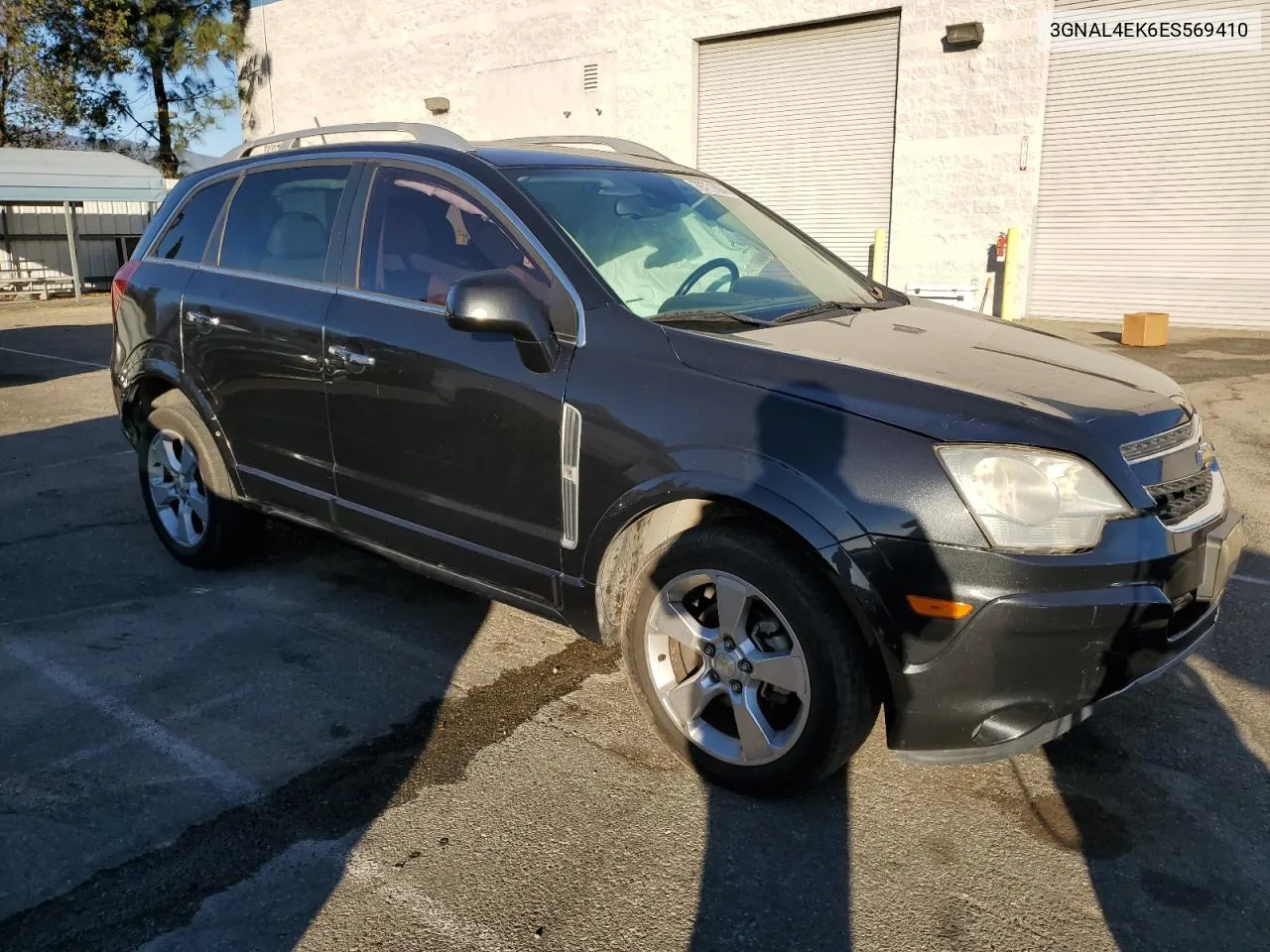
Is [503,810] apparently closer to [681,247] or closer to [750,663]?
[750,663]

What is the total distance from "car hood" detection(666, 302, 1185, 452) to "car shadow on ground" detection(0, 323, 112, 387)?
10282 mm

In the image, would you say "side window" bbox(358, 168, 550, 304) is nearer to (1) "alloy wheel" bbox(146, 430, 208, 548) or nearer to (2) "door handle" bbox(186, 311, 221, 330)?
(2) "door handle" bbox(186, 311, 221, 330)

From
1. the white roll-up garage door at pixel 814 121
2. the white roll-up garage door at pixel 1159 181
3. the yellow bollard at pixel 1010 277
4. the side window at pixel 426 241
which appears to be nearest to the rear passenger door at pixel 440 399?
the side window at pixel 426 241

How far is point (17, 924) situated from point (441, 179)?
2633 mm

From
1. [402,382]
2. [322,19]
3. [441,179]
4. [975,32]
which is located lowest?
[402,382]

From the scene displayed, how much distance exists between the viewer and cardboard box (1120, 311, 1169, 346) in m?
12.3

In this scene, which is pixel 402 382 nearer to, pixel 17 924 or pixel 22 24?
pixel 17 924

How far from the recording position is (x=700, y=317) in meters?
3.37

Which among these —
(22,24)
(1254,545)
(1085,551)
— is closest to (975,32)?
(1254,545)

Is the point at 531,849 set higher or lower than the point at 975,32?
lower

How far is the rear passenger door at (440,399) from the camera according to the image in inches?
133

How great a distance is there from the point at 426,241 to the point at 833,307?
1509 mm

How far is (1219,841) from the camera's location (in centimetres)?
284

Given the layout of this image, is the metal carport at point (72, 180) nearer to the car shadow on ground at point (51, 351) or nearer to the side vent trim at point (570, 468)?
the car shadow on ground at point (51, 351)
